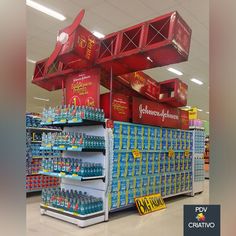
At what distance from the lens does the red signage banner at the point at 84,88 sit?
181 inches

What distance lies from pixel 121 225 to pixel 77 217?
2.17 ft

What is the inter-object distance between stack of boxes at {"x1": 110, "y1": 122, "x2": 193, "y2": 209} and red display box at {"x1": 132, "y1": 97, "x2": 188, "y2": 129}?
0.13 m

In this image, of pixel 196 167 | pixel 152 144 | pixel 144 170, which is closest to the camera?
pixel 144 170

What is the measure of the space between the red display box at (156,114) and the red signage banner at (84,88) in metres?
0.80

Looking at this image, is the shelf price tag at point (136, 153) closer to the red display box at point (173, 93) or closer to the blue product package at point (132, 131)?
the blue product package at point (132, 131)

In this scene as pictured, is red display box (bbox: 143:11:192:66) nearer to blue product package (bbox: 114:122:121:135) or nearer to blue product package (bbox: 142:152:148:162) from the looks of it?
blue product package (bbox: 114:122:121:135)

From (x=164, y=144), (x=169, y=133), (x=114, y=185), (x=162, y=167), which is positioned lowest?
(x=114, y=185)

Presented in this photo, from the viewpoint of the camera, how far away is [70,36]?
4008mm

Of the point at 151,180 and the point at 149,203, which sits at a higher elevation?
the point at 151,180

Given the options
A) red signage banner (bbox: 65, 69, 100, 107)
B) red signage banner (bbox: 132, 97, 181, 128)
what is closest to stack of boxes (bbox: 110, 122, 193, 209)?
red signage banner (bbox: 132, 97, 181, 128)

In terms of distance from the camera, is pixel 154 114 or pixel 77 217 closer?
pixel 77 217

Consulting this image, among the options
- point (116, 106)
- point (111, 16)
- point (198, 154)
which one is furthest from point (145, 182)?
point (111, 16)

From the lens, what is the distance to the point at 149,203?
5.03 m

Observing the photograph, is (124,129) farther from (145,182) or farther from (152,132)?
(145,182)
